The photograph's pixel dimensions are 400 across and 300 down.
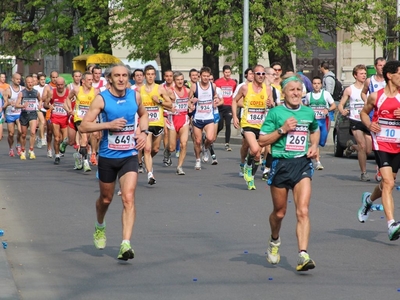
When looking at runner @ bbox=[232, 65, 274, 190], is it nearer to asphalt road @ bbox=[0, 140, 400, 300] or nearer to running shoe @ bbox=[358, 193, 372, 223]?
asphalt road @ bbox=[0, 140, 400, 300]

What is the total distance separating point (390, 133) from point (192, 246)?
7.61 ft

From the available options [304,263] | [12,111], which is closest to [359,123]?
[304,263]

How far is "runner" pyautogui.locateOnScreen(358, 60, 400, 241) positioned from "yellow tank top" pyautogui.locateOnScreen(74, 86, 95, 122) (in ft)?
27.5

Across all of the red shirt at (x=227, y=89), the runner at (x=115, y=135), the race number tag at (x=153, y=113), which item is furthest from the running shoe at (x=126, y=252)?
the red shirt at (x=227, y=89)

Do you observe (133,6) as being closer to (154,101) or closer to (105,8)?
(105,8)

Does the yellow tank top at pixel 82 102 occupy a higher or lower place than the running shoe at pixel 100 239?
higher

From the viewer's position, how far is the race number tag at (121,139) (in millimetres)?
9430

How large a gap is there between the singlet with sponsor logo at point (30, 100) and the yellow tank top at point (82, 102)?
15.8 ft

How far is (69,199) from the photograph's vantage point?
1419 cm

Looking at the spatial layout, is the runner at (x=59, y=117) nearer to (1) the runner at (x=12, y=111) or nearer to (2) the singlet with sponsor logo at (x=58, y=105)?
(2) the singlet with sponsor logo at (x=58, y=105)

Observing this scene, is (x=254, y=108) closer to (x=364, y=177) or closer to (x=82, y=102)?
(x=364, y=177)

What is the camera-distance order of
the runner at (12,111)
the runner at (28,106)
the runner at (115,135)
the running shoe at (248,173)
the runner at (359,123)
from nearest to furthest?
the runner at (115,135), the running shoe at (248,173), the runner at (359,123), the runner at (12,111), the runner at (28,106)

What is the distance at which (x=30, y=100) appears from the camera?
76.8 feet

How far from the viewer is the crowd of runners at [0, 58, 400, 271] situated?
8820 millimetres
